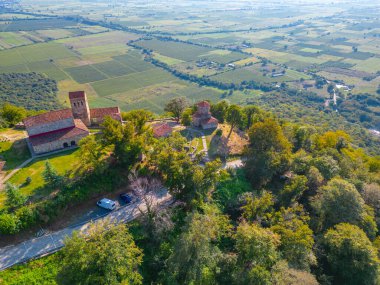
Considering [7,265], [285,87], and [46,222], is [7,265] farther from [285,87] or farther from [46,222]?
[285,87]

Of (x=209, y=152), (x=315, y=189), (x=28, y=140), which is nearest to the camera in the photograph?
(x=315, y=189)

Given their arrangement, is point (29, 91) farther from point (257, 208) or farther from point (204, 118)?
point (257, 208)

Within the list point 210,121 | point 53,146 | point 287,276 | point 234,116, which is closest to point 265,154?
point 234,116

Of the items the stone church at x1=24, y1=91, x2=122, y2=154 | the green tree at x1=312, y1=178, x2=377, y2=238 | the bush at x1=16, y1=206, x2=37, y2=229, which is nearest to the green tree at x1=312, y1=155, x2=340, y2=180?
the green tree at x1=312, y1=178, x2=377, y2=238

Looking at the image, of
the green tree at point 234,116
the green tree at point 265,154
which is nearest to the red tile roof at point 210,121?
the green tree at point 234,116

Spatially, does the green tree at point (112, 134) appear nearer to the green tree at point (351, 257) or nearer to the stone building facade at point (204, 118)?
the stone building facade at point (204, 118)

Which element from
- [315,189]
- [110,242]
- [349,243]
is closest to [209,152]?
[315,189]

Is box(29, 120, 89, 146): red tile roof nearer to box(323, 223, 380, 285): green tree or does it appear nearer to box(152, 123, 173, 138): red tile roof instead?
box(152, 123, 173, 138): red tile roof
